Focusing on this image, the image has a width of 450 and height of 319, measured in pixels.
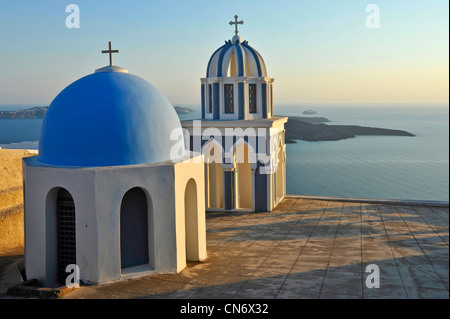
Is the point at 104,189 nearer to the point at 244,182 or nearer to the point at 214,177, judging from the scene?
the point at 214,177

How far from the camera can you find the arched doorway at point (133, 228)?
11.6 m

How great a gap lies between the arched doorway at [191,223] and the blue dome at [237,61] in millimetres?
8765

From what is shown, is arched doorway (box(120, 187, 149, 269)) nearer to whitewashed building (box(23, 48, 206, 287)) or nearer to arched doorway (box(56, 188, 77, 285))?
whitewashed building (box(23, 48, 206, 287))

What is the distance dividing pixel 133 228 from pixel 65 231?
1.52m

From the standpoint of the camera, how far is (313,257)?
531 inches

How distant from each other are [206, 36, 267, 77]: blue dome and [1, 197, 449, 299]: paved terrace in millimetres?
5635

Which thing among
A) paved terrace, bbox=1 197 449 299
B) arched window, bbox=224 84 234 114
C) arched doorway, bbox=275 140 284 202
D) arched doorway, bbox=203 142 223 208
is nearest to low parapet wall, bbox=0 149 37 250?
paved terrace, bbox=1 197 449 299

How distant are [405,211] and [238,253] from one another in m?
8.54

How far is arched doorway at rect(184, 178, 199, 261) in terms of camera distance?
1308cm

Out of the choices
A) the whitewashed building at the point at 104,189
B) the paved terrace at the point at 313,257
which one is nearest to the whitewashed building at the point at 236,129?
the paved terrace at the point at 313,257

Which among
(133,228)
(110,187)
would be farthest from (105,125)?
(133,228)
